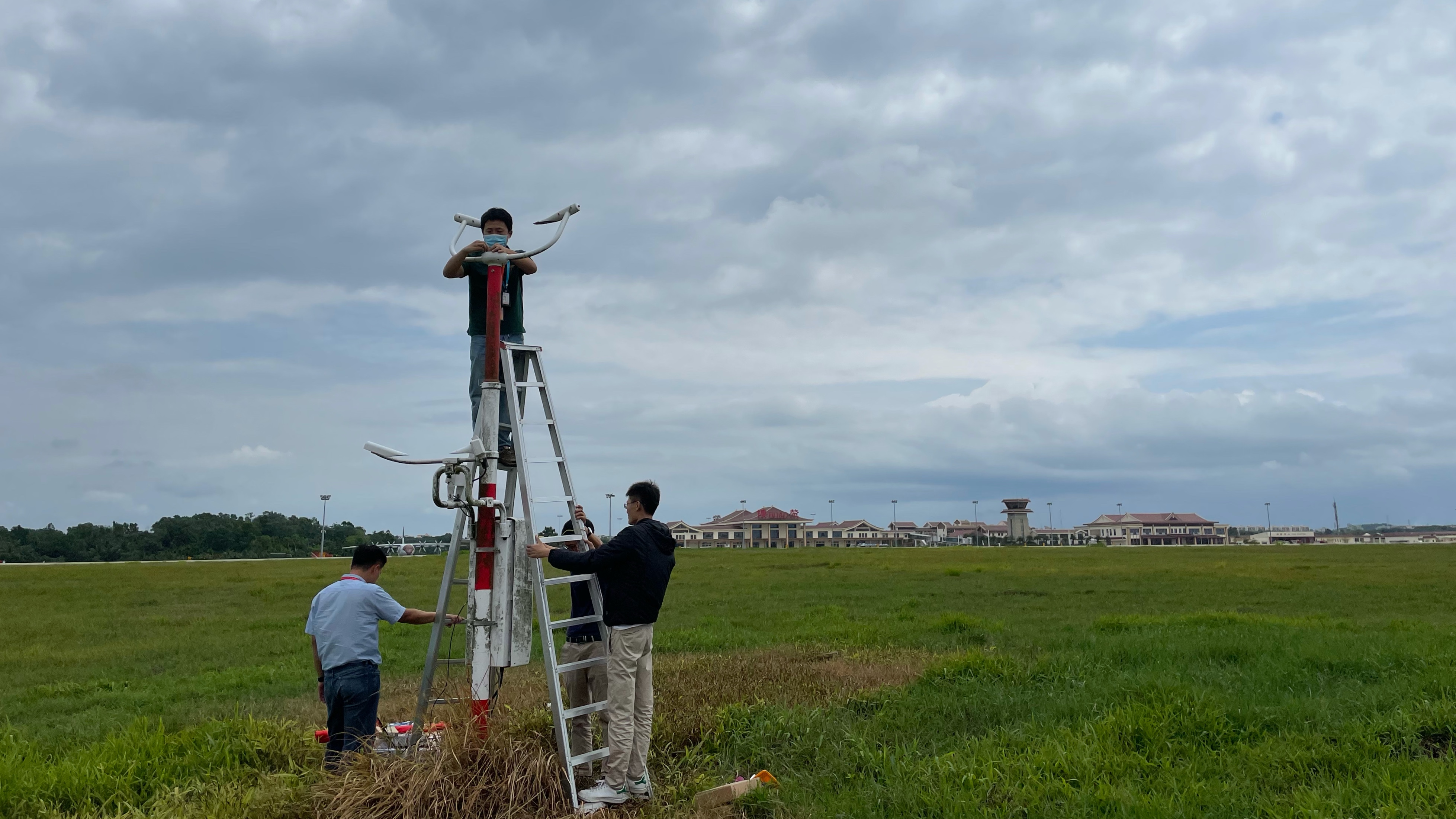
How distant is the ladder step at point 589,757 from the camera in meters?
→ 6.87

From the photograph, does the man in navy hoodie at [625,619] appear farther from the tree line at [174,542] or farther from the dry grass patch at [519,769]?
the tree line at [174,542]

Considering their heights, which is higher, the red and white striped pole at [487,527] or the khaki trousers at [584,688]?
the red and white striped pole at [487,527]

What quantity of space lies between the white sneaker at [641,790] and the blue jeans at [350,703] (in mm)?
2082

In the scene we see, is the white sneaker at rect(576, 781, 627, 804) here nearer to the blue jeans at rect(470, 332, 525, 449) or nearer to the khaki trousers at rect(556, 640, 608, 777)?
the khaki trousers at rect(556, 640, 608, 777)

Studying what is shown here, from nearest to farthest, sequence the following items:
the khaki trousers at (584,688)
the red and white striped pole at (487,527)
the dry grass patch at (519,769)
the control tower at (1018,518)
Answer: the dry grass patch at (519,769) < the red and white striped pole at (487,527) < the khaki trousers at (584,688) < the control tower at (1018,518)

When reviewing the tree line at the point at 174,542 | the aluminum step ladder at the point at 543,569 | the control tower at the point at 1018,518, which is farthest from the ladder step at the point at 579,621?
the control tower at the point at 1018,518

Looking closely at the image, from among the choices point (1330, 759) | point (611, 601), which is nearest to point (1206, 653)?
point (1330, 759)

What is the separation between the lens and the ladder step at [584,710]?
22.9ft

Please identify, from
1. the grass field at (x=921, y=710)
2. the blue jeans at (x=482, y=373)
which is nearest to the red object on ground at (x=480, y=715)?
the grass field at (x=921, y=710)

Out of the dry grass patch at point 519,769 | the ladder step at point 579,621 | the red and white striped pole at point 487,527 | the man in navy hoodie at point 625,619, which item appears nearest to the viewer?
the dry grass patch at point 519,769

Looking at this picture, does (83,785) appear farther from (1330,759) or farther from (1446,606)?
(1446,606)

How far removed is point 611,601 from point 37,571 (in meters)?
61.3

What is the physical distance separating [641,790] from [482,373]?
3.48 meters

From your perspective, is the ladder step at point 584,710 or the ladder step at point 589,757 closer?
the ladder step at point 589,757
